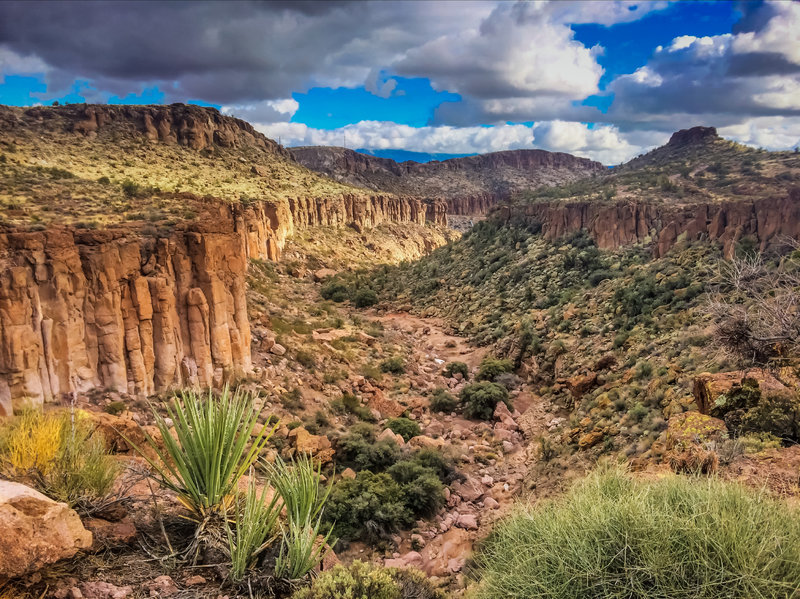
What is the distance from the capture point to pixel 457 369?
19.4 metres

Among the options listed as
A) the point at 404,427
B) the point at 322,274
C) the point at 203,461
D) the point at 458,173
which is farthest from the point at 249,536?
the point at 458,173

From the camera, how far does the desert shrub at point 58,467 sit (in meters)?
4.16

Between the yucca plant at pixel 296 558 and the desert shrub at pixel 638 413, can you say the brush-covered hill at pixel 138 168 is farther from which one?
the desert shrub at pixel 638 413

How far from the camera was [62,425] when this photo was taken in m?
5.07

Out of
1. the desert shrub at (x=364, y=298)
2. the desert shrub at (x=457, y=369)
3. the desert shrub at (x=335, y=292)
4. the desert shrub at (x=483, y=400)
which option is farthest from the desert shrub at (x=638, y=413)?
the desert shrub at (x=335, y=292)

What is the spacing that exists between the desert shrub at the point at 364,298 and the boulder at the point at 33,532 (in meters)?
28.7

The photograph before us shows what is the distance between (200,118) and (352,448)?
5457cm

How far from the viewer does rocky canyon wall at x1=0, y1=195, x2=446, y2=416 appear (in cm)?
935

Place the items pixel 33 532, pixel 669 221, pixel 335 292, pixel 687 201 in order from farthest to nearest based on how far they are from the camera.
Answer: pixel 687 201 → pixel 335 292 → pixel 669 221 → pixel 33 532

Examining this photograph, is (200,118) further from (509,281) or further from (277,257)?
(509,281)

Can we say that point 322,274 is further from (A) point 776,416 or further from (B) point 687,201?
(A) point 776,416

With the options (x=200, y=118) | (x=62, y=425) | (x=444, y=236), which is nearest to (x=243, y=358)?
(x=62, y=425)

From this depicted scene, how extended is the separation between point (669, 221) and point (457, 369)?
1347 cm

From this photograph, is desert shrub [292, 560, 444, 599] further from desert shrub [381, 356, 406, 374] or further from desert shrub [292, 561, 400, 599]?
desert shrub [381, 356, 406, 374]
